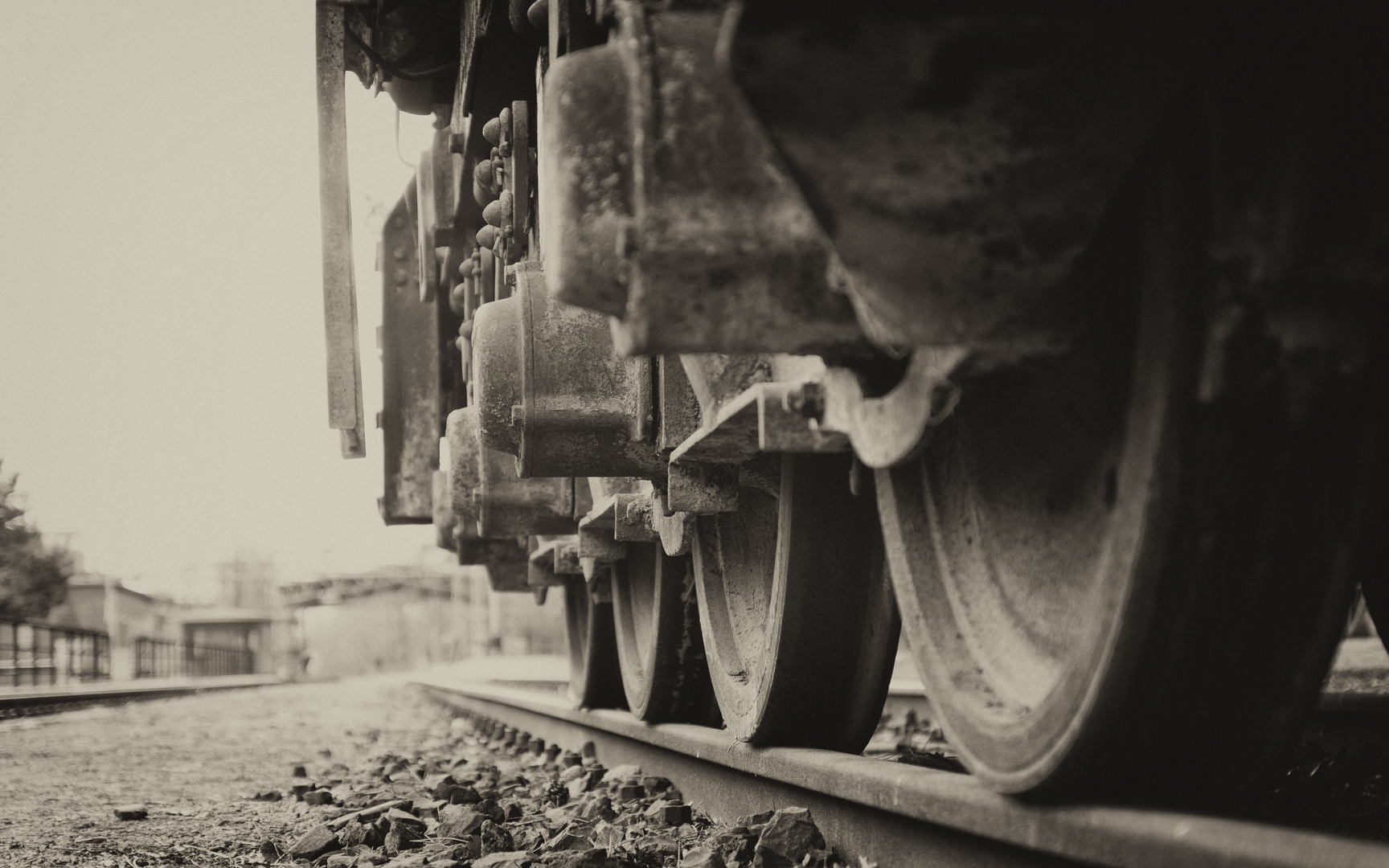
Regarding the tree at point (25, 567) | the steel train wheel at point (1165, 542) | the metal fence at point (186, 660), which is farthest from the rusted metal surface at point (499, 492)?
the tree at point (25, 567)

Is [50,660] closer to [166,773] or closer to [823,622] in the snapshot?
[166,773]

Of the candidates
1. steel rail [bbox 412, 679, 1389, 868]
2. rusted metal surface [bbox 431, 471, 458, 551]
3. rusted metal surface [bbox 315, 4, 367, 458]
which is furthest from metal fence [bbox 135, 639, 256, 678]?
steel rail [bbox 412, 679, 1389, 868]

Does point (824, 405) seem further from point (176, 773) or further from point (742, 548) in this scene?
point (176, 773)

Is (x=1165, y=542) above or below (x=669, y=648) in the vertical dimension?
above

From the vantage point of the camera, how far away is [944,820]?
158 centimetres

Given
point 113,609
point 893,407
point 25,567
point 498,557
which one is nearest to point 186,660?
point 25,567

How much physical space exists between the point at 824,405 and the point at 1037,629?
0.41 metres

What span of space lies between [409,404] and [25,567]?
85.3ft

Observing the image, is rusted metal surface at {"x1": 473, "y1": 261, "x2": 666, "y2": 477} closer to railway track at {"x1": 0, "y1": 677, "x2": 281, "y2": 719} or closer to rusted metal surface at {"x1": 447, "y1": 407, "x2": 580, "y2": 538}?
rusted metal surface at {"x1": 447, "y1": 407, "x2": 580, "y2": 538}

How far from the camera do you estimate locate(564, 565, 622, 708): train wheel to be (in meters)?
4.97

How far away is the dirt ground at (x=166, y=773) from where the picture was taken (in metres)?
2.75

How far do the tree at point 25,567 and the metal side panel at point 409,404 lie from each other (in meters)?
24.1

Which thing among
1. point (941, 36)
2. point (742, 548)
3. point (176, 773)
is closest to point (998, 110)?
point (941, 36)

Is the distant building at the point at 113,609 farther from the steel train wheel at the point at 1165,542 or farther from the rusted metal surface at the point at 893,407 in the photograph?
the steel train wheel at the point at 1165,542
